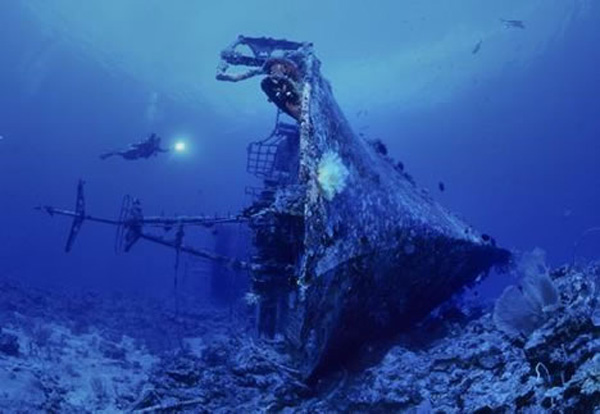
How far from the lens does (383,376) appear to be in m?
5.73

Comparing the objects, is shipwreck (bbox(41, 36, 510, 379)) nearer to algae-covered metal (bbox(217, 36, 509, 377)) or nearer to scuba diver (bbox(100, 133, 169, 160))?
algae-covered metal (bbox(217, 36, 509, 377))

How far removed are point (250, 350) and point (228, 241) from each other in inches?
707

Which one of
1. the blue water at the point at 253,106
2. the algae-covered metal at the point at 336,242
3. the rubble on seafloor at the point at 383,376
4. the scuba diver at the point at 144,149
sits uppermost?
the blue water at the point at 253,106

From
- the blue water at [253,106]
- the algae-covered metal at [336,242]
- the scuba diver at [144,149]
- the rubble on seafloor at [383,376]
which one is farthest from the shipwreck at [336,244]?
the blue water at [253,106]

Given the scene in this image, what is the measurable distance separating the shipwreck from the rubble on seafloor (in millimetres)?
584

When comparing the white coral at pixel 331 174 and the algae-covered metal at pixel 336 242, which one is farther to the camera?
the white coral at pixel 331 174

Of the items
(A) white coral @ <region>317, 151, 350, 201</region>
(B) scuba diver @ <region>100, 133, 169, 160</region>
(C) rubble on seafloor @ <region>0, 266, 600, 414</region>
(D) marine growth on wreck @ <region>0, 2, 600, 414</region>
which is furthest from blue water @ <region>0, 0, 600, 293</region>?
(A) white coral @ <region>317, 151, 350, 201</region>

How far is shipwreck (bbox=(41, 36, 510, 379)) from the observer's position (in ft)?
16.1

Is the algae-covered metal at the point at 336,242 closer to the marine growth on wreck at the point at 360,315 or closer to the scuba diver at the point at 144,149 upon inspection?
the marine growth on wreck at the point at 360,315

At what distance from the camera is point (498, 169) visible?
156000 millimetres

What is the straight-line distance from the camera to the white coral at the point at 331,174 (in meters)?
5.01

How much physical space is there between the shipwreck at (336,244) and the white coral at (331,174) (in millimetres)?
16

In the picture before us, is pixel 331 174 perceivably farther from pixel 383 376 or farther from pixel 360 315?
pixel 383 376

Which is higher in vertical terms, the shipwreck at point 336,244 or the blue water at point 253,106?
the blue water at point 253,106
